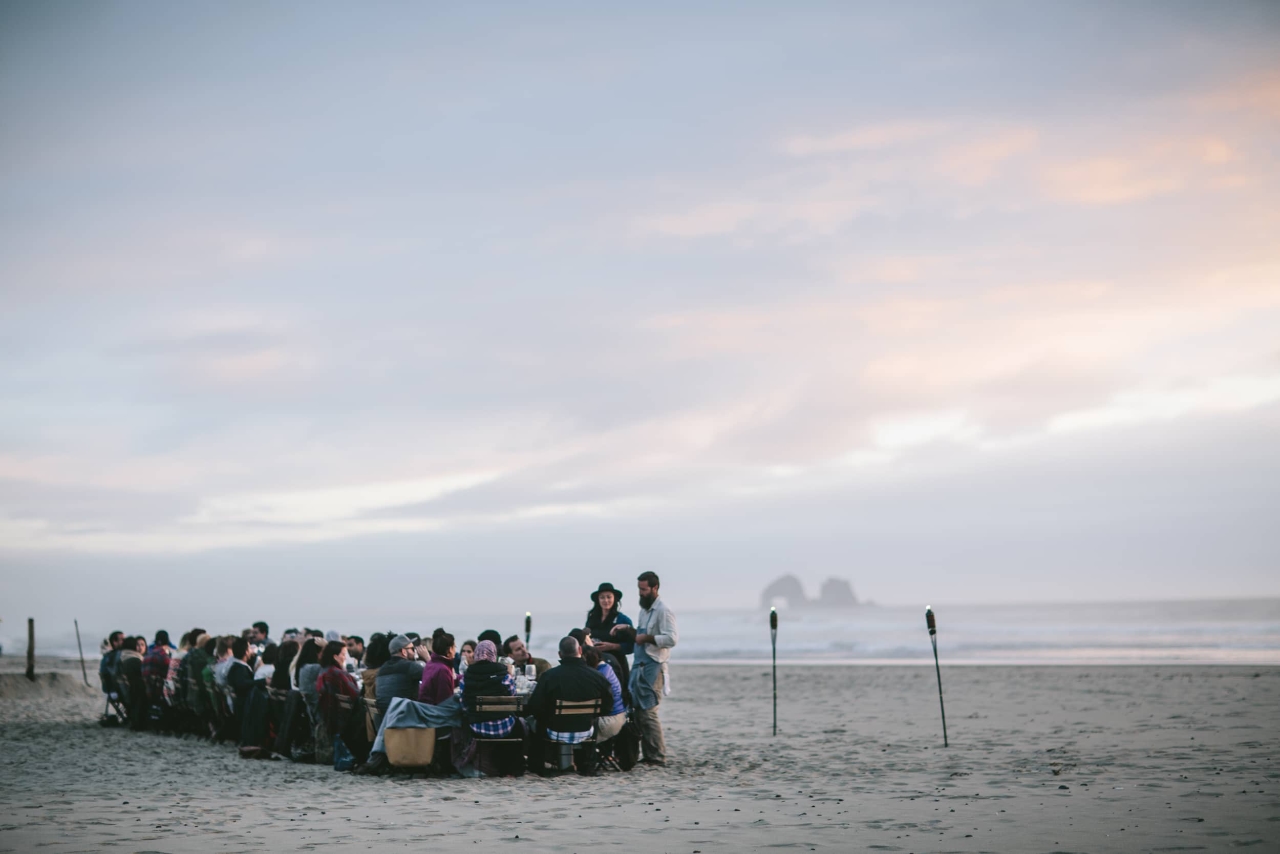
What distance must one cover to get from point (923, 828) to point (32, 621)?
21.1m

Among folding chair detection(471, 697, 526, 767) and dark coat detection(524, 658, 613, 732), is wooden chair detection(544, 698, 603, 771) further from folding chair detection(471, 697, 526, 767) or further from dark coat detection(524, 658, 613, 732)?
folding chair detection(471, 697, 526, 767)

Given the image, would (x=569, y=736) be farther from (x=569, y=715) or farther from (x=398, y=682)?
(x=398, y=682)

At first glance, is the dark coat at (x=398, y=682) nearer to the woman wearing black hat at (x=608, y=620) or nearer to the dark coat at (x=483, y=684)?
the dark coat at (x=483, y=684)

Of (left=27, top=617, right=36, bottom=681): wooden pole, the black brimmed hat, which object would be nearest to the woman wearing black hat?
the black brimmed hat

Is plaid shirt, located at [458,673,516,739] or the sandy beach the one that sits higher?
plaid shirt, located at [458,673,516,739]

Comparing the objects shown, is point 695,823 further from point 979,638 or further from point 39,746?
point 979,638

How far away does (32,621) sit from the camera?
21766mm

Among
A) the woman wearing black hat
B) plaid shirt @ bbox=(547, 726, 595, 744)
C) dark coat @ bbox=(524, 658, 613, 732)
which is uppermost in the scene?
the woman wearing black hat

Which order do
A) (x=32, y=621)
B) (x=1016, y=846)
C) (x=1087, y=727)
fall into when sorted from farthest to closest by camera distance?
(x=32, y=621)
(x=1087, y=727)
(x=1016, y=846)

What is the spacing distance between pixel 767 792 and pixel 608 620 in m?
2.63

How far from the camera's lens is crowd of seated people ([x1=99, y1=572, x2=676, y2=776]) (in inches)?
368

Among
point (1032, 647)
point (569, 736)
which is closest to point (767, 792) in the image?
point (569, 736)

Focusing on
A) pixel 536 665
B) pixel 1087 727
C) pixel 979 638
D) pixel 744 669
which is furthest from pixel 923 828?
pixel 979 638

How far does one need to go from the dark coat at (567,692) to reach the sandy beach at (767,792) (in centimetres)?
49
